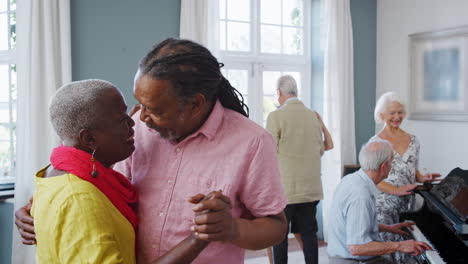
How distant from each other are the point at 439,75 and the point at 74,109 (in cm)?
451

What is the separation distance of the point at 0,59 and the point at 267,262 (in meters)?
3.12

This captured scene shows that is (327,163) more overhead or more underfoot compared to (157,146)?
more underfoot

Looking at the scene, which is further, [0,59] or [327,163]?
[327,163]

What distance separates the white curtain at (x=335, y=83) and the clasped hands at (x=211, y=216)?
4189 millimetres

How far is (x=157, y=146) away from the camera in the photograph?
134cm

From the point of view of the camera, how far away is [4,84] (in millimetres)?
4043

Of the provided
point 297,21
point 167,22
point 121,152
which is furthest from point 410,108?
point 121,152

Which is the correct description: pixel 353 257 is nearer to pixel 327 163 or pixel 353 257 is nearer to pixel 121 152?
pixel 121 152

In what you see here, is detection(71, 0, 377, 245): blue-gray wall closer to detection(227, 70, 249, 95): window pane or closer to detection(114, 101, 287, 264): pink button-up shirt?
detection(227, 70, 249, 95): window pane

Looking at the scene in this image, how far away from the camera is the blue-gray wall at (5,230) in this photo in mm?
3766

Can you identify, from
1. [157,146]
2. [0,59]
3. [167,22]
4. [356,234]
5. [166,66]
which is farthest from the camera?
[167,22]

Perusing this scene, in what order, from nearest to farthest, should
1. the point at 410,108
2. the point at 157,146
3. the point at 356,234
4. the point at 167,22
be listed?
1. the point at 157,146
2. the point at 356,234
3. the point at 167,22
4. the point at 410,108

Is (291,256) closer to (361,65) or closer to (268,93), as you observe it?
(268,93)

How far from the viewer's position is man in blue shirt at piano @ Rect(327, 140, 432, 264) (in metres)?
2.49
